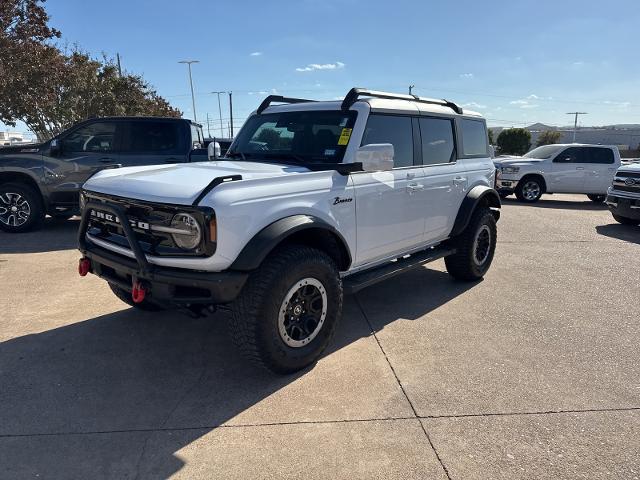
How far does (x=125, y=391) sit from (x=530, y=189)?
13.7 metres

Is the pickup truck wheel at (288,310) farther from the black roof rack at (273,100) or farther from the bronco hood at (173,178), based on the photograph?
the black roof rack at (273,100)

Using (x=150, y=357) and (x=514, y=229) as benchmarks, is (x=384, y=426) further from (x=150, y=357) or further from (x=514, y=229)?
(x=514, y=229)

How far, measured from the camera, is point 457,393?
317cm

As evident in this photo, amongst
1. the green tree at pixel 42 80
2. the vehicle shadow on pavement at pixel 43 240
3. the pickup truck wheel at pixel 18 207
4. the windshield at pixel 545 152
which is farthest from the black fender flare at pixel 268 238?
the windshield at pixel 545 152

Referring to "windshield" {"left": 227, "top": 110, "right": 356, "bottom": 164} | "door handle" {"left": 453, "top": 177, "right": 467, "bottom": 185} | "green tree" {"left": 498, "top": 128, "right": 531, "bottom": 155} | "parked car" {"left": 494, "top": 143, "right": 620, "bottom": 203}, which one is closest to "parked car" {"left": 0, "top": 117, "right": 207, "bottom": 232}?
"windshield" {"left": 227, "top": 110, "right": 356, "bottom": 164}

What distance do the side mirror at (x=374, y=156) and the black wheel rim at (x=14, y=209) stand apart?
6.82m

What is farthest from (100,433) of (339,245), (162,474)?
(339,245)

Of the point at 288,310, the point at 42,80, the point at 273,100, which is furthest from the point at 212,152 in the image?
the point at 42,80

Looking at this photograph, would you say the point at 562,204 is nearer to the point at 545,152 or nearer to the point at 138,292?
the point at 545,152

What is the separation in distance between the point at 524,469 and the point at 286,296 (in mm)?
1725

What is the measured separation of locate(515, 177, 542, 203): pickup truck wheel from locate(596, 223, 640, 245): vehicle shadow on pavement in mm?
3861

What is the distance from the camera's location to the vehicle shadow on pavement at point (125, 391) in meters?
2.50

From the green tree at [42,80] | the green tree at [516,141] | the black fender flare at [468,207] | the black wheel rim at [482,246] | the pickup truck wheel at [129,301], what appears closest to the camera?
the pickup truck wheel at [129,301]

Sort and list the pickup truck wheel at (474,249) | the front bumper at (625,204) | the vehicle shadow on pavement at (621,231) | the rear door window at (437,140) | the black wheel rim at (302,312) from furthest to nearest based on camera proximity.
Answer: the front bumper at (625,204)
the vehicle shadow on pavement at (621,231)
the pickup truck wheel at (474,249)
the rear door window at (437,140)
the black wheel rim at (302,312)
